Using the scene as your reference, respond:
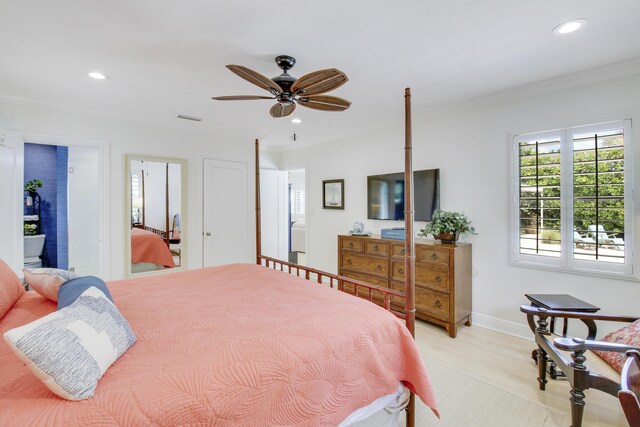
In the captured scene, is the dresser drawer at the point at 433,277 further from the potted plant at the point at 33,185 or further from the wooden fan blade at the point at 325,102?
the potted plant at the point at 33,185

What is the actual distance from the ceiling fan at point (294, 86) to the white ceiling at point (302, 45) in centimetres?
23

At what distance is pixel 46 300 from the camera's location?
1.75 metres

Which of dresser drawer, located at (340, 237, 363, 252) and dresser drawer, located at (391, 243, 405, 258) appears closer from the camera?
dresser drawer, located at (391, 243, 405, 258)

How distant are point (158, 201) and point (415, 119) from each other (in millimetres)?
3636

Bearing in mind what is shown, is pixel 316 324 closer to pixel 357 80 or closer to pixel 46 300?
pixel 46 300

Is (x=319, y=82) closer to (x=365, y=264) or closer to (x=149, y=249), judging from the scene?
(x=365, y=264)

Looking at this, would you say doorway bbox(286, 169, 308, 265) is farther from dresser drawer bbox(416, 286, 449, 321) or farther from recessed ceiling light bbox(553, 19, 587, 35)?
recessed ceiling light bbox(553, 19, 587, 35)

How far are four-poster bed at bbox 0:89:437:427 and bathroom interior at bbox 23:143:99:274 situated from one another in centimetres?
314

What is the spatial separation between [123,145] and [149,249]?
1391 mm

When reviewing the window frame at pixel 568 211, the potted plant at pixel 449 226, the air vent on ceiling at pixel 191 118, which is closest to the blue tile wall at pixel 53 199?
the air vent on ceiling at pixel 191 118

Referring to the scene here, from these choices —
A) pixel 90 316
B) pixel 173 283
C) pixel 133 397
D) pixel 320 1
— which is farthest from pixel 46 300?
pixel 320 1

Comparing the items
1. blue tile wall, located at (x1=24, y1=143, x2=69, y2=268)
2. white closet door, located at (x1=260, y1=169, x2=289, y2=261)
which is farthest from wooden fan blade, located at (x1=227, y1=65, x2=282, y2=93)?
blue tile wall, located at (x1=24, y1=143, x2=69, y2=268)

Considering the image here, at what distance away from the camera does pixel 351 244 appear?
4.05 m

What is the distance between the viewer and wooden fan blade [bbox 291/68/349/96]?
180cm
